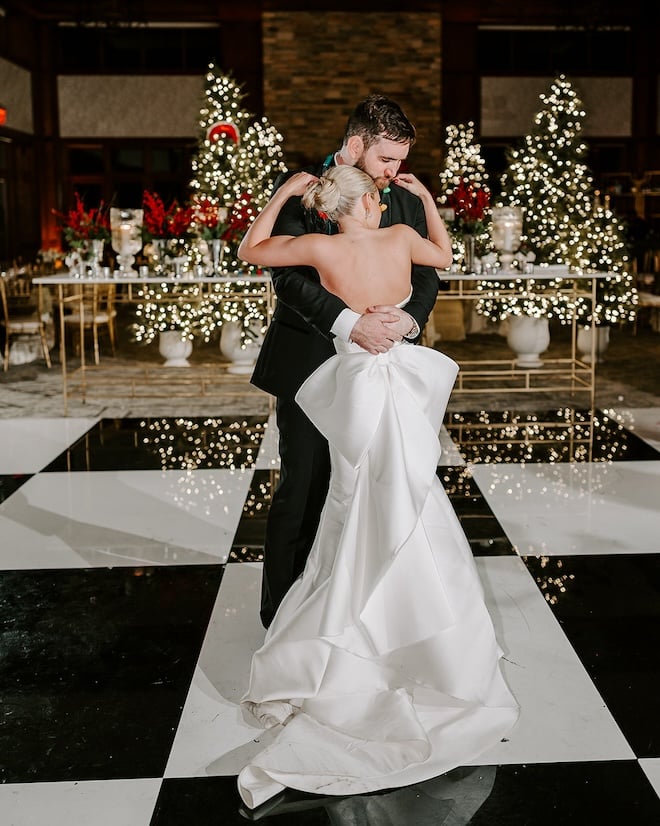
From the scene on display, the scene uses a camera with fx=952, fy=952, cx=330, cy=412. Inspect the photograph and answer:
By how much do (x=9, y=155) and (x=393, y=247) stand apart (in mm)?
12969

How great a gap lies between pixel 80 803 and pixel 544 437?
12.2 ft

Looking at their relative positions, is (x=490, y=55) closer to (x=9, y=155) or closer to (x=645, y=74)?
(x=645, y=74)

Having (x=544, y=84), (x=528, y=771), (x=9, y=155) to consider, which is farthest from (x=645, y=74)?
(x=528, y=771)

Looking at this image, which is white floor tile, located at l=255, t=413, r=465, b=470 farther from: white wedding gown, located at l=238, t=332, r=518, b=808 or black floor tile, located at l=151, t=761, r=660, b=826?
black floor tile, located at l=151, t=761, r=660, b=826

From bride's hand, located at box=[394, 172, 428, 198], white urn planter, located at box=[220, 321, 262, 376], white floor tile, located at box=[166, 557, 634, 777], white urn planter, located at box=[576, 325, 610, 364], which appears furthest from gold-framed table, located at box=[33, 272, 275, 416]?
bride's hand, located at box=[394, 172, 428, 198]

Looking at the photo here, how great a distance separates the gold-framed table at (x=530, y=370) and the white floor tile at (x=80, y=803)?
4058 millimetres

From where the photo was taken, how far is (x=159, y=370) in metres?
7.79

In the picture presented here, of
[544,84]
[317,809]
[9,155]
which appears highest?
[544,84]

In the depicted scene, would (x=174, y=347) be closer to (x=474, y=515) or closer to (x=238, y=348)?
(x=238, y=348)

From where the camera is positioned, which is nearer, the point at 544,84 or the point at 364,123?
the point at 364,123

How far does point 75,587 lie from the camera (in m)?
3.11

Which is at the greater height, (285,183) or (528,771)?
(285,183)

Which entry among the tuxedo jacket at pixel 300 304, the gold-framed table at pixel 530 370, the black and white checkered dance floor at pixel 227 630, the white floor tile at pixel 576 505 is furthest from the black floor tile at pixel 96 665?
the gold-framed table at pixel 530 370

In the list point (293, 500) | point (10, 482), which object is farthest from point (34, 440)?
point (293, 500)
